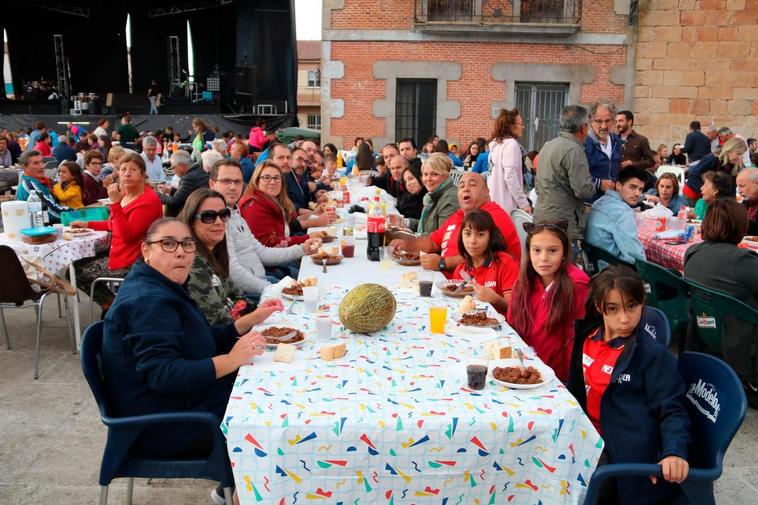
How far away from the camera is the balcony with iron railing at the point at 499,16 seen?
15266 millimetres

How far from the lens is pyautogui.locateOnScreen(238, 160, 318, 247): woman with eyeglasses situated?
4.84 metres

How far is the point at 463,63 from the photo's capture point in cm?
1566

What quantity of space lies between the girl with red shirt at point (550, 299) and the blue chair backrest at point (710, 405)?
589mm

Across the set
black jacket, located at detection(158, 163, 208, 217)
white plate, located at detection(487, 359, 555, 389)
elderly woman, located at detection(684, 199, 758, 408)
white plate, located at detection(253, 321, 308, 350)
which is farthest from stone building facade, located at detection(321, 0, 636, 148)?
white plate, located at detection(487, 359, 555, 389)

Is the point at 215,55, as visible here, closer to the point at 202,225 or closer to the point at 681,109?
the point at 681,109

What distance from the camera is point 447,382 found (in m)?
2.18

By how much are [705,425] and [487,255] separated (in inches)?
63.0

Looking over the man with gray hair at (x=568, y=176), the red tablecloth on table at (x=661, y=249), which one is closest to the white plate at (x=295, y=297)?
the man with gray hair at (x=568, y=176)

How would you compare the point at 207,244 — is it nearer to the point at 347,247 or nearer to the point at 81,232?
the point at 347,247

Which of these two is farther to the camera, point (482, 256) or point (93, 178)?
point (93, 178)

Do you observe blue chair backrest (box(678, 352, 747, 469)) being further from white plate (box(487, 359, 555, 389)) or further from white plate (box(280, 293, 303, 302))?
white plate (box(280, 293, 303, 302))

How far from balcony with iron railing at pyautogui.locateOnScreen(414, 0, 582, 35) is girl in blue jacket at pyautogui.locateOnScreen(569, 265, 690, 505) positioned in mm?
14014

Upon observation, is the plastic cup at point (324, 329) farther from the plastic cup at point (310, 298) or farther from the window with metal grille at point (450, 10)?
the window with metal grille at point (450, 10)

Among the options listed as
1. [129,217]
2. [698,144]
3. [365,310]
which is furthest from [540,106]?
[365,310]
